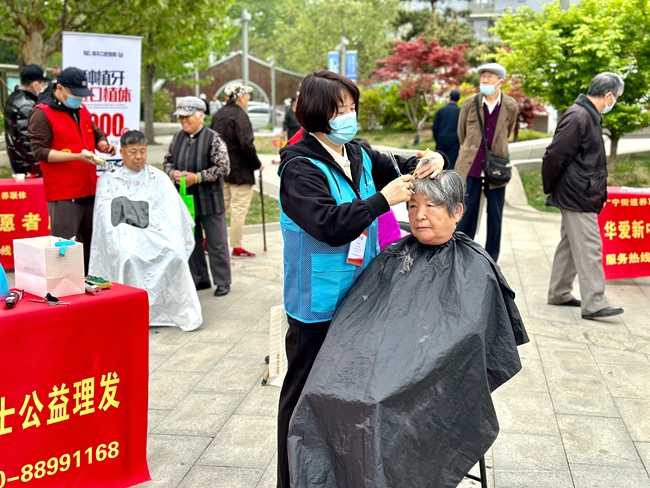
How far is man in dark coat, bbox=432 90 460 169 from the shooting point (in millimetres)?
11641

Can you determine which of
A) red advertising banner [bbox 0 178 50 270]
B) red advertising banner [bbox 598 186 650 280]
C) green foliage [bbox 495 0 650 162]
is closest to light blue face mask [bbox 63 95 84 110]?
red advertising banner [bbox 0 178 50 270]

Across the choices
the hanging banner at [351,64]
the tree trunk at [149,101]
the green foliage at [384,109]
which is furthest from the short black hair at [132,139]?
the hanging banner at [351,64]

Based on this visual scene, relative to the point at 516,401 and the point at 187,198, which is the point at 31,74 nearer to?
the point at 187,198

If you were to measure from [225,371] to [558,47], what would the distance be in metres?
9.16

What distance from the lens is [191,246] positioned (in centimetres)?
577

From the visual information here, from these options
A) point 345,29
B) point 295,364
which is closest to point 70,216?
point 295,364

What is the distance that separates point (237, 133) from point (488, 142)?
2.36 m

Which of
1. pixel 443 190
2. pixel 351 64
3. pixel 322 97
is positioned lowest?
pixel 443 190

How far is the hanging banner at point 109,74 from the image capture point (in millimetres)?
6520

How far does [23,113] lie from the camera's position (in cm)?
767

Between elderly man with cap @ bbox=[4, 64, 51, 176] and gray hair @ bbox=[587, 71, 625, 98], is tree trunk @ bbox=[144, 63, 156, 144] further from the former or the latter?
gray hair @ bbox=[587, 71, 625, 98]

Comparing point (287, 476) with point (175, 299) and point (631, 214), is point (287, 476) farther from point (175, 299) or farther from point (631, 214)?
point (631, 214)

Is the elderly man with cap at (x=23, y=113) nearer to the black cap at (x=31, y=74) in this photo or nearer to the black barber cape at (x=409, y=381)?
the black cap at (x=31, y=74)

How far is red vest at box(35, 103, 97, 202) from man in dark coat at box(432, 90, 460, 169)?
698 cm
